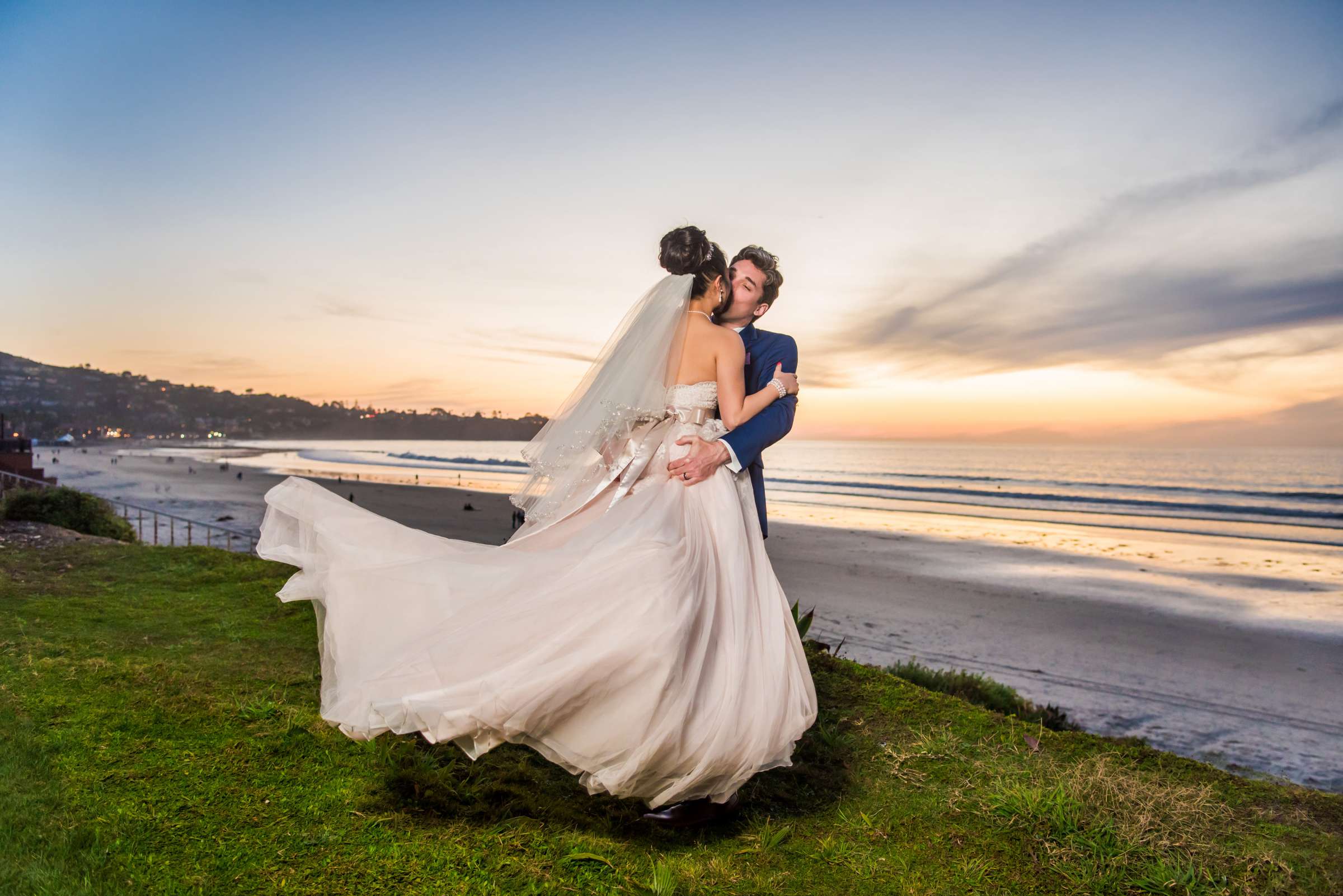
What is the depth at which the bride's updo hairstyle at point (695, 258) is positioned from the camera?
12.2 ft

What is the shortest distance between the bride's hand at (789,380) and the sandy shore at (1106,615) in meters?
5.42

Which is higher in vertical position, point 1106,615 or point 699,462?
point 699,462

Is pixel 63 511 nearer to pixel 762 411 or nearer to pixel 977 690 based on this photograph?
pixel 762 411

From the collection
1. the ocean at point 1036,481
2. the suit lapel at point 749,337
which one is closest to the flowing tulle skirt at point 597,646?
the suit lapel at point 749,337

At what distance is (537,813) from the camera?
339 cm

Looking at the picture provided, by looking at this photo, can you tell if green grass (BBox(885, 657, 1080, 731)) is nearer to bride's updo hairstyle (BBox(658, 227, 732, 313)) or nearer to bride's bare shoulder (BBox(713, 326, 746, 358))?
bride's bare shoulder (BBox(713, 326, 746, 358))

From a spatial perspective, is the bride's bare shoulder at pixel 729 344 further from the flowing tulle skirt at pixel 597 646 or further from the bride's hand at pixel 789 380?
the flowing tulle skirt at pixel 597 646

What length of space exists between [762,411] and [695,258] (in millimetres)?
840

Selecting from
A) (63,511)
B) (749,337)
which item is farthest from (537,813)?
(63,511)

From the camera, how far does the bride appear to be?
272 cm

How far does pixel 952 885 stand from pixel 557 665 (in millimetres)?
1892

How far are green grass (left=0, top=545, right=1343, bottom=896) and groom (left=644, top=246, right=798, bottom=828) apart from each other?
17 cm

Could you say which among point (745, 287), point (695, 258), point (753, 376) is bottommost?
point (753, 376)

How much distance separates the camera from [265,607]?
6.76m
